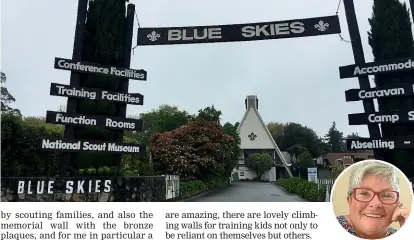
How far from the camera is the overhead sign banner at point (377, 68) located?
23.8 ft

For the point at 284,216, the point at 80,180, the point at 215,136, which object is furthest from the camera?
the point at 215,136

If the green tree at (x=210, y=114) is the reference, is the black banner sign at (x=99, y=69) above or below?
below

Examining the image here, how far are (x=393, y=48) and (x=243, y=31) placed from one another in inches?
126

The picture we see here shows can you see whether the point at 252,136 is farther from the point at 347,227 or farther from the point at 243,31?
the point at 347,227

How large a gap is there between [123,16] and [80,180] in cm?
391

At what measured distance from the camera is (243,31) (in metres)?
8.00

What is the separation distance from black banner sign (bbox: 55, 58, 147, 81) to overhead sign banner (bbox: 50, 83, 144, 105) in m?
0.38

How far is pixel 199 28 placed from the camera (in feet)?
26.2

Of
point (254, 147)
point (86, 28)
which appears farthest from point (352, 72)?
point (254, 147)

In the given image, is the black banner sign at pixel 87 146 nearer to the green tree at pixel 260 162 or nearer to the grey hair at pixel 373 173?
the grey hair at pixel 373 173

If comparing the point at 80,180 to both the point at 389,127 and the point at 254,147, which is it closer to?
the point at 389,127

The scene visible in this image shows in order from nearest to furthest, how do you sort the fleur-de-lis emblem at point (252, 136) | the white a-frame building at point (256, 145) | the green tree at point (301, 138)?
the green tree at point (301, 138)
the white a-frame building at point (256, 145)
the fleur-de-lis emblem at point (252, 136)

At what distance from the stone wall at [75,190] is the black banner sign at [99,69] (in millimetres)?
2280

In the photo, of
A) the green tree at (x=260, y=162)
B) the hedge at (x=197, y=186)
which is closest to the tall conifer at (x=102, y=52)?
the hedge at (x=197, y=186)
